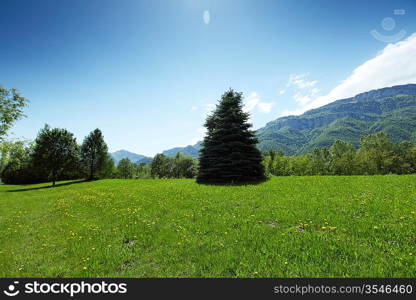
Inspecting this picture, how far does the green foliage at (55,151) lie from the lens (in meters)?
40.3

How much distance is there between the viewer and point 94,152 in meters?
47.1

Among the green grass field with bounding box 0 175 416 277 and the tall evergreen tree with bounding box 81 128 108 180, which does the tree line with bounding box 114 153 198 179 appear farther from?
the green grass field with bounding box 0 175 416 277

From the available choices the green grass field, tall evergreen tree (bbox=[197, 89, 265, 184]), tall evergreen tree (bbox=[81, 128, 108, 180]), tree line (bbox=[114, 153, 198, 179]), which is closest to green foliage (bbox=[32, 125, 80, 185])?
tall evergreen tree (bbox=[81, 128, 108, 180])

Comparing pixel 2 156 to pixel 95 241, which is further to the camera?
pixel 2 156

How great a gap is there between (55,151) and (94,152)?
7577 millimetres

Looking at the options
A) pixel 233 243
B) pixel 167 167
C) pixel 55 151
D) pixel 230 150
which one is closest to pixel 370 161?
pixel 230 150

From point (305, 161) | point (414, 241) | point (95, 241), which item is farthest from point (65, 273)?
point (305, 161)

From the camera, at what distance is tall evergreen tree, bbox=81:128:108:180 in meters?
46.5

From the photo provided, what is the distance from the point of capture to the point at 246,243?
19.8ft

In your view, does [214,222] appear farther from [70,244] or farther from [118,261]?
[70,244]

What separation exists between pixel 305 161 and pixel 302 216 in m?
69.4

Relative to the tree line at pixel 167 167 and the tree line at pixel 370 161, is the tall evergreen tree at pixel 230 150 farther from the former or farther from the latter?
the tree line at pixel 167 167

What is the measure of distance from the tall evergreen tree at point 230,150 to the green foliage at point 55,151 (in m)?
35.1

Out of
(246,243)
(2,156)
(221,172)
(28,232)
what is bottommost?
(28,232)
